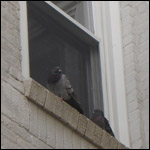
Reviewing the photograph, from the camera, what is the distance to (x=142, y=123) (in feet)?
23.9

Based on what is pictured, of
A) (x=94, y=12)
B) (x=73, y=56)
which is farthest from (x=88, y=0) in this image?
(x=73, y=56)

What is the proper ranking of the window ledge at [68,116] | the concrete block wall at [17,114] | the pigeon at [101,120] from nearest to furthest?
1. the concrete block wall at [17,114]
2. the window ledge at [68,116]
3. the pigeon at [101,120]

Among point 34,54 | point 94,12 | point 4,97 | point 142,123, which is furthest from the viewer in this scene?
point 94,12

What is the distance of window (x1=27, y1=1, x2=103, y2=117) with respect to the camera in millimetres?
6938

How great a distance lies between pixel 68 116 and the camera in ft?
20.5

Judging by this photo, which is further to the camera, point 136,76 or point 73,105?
point 136,76

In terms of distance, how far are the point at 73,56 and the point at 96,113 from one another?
1.92ft

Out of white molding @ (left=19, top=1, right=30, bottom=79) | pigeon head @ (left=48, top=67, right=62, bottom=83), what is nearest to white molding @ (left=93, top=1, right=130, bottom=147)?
pigeon head @ (left=48, top=67, right=62, bottom=83)

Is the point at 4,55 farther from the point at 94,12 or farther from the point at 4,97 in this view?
the point at 94,12

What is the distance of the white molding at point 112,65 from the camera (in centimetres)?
737

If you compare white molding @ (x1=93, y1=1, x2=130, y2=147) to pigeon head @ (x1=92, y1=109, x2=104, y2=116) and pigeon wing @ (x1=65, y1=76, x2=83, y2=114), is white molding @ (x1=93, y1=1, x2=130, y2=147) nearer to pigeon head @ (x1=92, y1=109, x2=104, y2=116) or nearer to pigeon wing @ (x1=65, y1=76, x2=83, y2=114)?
pigeon head @ (x1=92, y1=109, x2=104, y2=116)

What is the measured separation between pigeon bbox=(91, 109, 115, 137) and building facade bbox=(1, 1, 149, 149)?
0.58 feet

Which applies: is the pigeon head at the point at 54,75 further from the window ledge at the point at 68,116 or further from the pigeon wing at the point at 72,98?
the window ledge at the point at 68,116

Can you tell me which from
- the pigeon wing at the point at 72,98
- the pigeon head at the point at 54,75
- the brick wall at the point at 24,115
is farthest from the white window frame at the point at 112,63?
the brick wall at the point at 24,115
